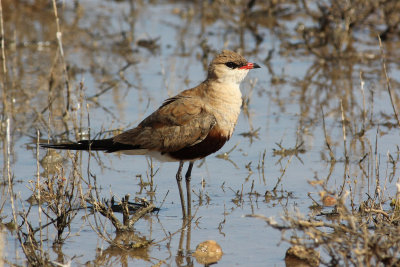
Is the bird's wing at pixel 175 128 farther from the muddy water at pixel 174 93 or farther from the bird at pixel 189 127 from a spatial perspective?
the muddy water at pixel 174 93

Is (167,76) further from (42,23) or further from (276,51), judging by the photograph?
(42,23)

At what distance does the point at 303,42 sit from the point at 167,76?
2.42m

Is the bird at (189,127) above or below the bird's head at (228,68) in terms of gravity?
below

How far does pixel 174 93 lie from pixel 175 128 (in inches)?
118

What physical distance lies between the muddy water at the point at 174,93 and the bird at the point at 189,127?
366 mm

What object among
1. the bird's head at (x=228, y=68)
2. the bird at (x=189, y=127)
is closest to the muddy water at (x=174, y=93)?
the bird at (x=189, y=127)

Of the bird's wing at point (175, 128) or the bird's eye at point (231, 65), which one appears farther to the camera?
the bird's eye at point (231, 65)

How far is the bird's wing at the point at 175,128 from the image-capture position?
5414 mm

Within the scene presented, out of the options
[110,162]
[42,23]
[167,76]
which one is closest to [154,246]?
[110,162]

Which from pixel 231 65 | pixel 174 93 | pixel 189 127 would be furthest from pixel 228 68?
pixel 174 93

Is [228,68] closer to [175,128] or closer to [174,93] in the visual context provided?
[175,128]

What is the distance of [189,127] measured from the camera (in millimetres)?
5430

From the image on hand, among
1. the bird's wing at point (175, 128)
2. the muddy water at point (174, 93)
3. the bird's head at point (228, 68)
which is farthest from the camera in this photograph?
the bird's head at point (228, 68)

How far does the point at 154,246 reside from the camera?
484cm
